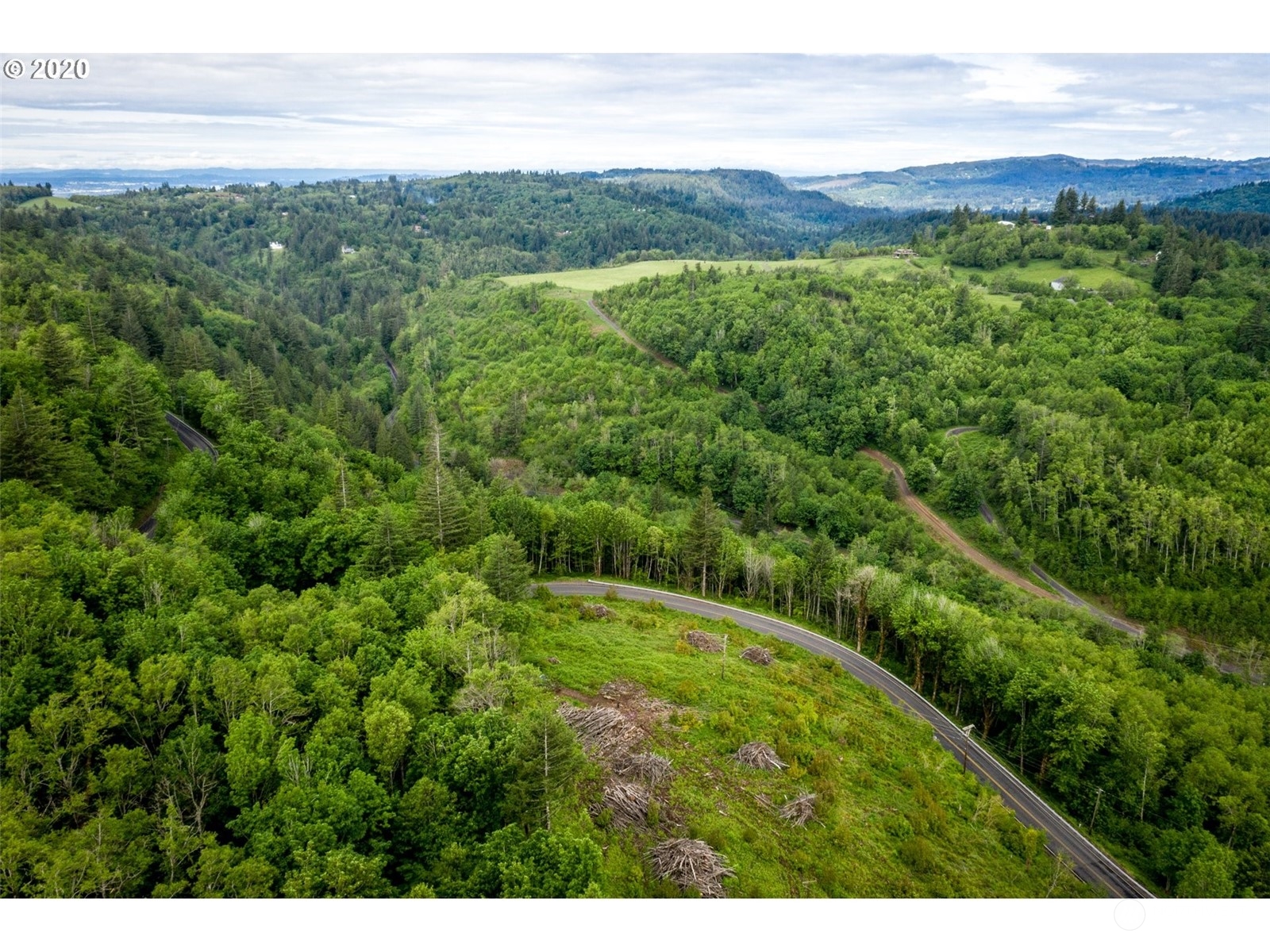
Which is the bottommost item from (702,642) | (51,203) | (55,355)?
(702,642)

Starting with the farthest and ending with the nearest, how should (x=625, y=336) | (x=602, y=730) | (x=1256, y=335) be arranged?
(x=625, y=336) → (x=1256, y=335) → (x=602, y=730)

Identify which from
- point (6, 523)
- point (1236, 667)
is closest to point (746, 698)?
point (6, 523)

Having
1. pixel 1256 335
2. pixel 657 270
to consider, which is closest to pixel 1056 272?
pixel 1256 335

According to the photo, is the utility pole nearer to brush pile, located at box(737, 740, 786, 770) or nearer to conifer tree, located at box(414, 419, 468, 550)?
brush pile, located at box(737, 740, 786, 770)

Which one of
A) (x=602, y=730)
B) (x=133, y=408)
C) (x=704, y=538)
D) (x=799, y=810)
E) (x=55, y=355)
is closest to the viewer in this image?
(x=799, y=810)

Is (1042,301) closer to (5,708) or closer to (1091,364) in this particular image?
(1091,364)

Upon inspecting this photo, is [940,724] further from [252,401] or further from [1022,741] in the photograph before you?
[252,401]

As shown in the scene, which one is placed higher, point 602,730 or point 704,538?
point 602,730

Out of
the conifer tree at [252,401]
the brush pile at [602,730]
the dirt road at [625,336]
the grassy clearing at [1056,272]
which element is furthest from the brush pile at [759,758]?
the grassy clearing at [1056,272]
